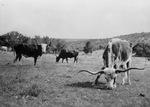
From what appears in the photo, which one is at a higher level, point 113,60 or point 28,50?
point 28,50

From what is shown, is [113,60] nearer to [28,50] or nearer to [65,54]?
[28,50]

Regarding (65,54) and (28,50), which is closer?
(28,50)

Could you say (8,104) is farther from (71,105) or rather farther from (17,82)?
(17,82)

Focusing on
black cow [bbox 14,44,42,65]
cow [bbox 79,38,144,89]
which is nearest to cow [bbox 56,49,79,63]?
black cow [bbox 14,44,42,65]

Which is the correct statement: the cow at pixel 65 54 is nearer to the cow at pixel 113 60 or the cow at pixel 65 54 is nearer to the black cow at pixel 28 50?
the black cow at pixel 28 50

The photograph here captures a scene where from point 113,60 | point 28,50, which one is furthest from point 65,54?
point 113,60

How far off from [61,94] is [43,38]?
4063 inches

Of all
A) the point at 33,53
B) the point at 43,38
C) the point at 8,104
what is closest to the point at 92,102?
the point at 8,104

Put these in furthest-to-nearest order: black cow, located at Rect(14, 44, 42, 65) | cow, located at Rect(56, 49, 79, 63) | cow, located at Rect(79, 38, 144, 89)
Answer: cow, located at Rect(56, 49, 79, 63) → black cow, located at Rect(14, 44, 42, 65) → cow, located at Rect(79, 38, 144, 89)

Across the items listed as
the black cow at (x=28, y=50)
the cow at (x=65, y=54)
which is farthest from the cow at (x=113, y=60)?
the cow at (x=65, y=54)

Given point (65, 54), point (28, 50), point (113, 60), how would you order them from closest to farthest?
point (113, 60), point (28, 50), point (65, 54)

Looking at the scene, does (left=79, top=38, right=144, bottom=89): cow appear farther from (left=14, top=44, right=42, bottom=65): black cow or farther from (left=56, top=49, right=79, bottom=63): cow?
(left=56, top=49, right=79, bottom=63): cow

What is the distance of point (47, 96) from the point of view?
683cm

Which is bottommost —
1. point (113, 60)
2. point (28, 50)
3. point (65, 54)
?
point (65, 54)
